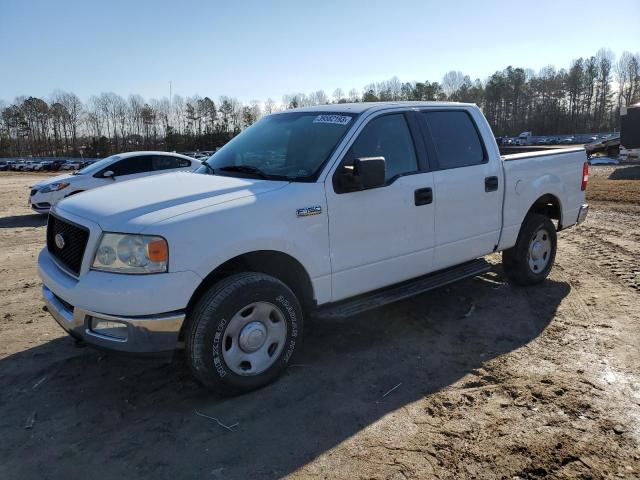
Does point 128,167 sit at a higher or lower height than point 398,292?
higher

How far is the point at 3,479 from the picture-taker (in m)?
2.72

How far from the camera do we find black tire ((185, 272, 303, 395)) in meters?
3.23

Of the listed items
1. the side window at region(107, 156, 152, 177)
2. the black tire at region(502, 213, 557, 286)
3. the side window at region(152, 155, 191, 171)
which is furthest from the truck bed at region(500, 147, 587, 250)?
the side window at region(107, 156, 152, 177)

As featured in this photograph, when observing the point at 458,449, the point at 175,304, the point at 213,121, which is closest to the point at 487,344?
the point at 458,449

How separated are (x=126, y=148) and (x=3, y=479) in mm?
118781

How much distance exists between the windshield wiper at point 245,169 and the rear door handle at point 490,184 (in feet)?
7.48

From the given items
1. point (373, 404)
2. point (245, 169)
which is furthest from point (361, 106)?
point (373, 404)

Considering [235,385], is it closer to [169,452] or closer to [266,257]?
[169,452]

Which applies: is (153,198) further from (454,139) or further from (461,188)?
(454,139)

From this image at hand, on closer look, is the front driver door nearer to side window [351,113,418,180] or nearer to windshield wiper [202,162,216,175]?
side window [351,113,418,180]

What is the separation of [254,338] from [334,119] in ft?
6.44

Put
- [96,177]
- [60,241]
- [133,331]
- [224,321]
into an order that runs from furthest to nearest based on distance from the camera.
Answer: [96,177] < [60,241] < [224,321] < [133,331]

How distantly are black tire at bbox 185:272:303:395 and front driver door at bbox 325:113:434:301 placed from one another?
0.60 m

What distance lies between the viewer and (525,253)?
5.66 metres
